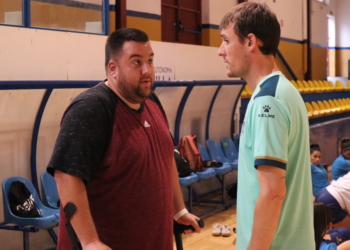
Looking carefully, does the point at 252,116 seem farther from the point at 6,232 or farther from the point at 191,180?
the point at 191,180

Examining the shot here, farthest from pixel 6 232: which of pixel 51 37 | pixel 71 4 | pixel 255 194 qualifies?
pixel 255 194

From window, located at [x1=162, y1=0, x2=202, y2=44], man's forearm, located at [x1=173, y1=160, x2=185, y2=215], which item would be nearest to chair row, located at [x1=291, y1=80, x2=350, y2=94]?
window, located at [x1=162, y1=0, x2=202, y2=44]

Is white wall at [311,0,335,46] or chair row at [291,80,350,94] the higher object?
white wall at [311,0,335,46]

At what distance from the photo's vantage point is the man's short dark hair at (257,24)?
1.72 meters

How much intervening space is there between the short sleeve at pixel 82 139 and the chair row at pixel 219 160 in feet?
13.2

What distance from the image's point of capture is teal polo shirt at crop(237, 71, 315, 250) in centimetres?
161

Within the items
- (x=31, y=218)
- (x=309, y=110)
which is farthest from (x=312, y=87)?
(x=31, y=218)

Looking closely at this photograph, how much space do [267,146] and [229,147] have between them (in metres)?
6.10

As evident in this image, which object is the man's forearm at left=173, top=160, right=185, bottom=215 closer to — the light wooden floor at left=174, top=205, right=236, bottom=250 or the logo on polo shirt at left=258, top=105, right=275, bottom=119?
the logo on polo shirt at left=258, top=105, right=275, bottom=119

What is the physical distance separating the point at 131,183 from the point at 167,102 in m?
4.79

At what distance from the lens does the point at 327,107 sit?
1184cm

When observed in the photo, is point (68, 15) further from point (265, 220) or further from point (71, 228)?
point (265, 220)

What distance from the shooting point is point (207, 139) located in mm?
7750

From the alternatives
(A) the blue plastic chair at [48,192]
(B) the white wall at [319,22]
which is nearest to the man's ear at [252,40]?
(A) the blue plastic chair at [48,192]
